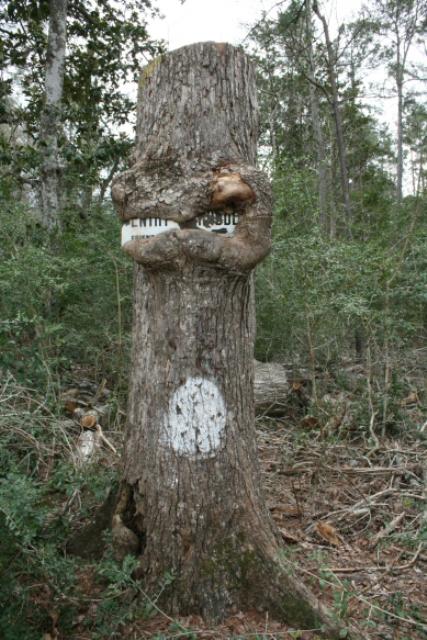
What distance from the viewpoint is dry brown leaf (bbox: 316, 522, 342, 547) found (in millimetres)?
3221

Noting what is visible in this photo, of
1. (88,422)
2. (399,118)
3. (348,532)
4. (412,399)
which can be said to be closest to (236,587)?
(348,532)

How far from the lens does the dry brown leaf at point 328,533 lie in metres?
3.22

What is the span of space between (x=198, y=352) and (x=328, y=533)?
1.60m

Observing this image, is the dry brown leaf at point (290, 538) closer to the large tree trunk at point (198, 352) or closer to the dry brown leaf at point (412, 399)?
the large tree trunk at point (198, 352)

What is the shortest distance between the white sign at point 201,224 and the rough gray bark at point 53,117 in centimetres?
473

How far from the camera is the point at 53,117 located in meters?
7.39

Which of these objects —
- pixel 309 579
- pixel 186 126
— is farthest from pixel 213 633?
pixel 186 126

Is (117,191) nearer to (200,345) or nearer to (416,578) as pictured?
(200,345)

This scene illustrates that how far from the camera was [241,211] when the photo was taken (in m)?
2.43

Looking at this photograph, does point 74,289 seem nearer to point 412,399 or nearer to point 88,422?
point 88,422

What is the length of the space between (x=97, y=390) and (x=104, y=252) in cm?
134

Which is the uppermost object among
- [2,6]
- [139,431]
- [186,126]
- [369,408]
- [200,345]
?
[2,6]

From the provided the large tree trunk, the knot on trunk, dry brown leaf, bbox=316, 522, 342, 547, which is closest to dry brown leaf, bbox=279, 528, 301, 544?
dry brown leaf, bbox=316, 522, 342, 547

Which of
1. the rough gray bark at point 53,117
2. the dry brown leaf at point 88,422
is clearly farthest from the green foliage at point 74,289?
the rough gray bark at point 53,117
